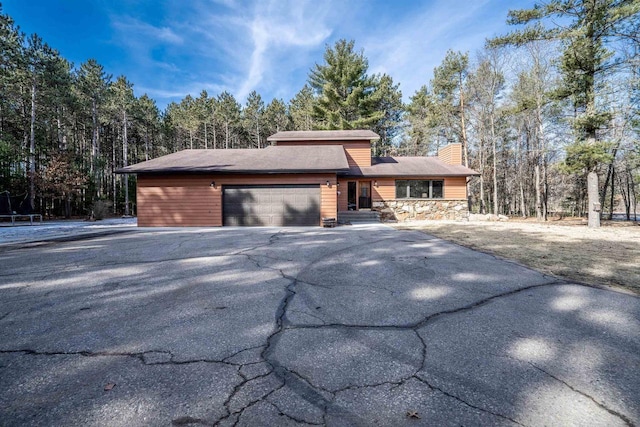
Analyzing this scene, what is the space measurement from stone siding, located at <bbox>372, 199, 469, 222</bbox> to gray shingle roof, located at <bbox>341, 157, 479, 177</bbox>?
63.8 inches

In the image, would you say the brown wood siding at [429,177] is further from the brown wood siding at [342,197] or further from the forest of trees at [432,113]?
the forest of trees at [432,113]

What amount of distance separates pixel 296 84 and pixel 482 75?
19286mm

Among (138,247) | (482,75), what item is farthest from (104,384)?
(482,75)

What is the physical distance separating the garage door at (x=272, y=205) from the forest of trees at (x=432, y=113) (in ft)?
36.3

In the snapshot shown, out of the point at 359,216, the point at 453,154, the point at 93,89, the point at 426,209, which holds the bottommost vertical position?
the point at 359,216

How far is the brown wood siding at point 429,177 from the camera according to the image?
15586 mm

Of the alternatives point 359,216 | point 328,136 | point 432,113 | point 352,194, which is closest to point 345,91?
point 432,113

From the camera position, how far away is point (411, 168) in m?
16.2

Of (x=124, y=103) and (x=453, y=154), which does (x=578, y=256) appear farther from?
(x=124, y=103)

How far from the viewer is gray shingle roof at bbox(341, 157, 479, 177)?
1527 centimetres

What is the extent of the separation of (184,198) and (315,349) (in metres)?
12.0

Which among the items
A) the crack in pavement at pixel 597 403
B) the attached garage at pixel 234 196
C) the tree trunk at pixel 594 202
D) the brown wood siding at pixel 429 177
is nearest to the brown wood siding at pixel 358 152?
the brown wood siding at pixel 429 177

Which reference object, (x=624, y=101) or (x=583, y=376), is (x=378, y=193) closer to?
(x=624, y=101)

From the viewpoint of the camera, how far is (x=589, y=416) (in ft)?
4.72
